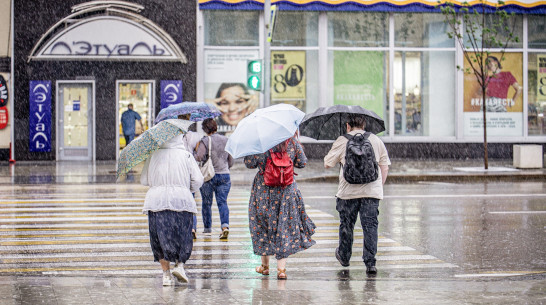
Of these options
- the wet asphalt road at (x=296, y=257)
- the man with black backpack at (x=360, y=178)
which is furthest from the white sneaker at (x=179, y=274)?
the man with black backpack at (x=360, y=178)

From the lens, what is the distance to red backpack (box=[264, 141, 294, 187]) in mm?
8453

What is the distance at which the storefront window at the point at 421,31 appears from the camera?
28.4 meters

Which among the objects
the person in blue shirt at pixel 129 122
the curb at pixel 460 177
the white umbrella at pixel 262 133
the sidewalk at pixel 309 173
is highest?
the person in blue shirt at pixel 129 122

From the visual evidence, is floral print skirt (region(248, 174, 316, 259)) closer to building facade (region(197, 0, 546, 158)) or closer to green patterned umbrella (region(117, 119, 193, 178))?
green patterned umbrella (region(117, 119, 193, 178))

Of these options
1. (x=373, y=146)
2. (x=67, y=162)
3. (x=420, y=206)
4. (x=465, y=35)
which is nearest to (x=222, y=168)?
(x=373, y=146)

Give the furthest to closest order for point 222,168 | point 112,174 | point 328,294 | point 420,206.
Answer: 1. point 112,174
2. point 420,206
3. point 222,168
4. point 328,294

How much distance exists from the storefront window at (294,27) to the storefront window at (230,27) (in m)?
0.83

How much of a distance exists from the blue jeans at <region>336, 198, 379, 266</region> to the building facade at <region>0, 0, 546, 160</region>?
18.4 meters

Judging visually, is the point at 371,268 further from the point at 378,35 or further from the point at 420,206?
the point at 378,35

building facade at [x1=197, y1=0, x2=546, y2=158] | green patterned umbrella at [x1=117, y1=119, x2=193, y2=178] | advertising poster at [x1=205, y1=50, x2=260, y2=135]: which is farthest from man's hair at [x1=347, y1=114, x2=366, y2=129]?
building facade at [x1=197, y1=0, x2=546, y2=158]

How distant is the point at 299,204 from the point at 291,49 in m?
19.8

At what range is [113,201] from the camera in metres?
16.0

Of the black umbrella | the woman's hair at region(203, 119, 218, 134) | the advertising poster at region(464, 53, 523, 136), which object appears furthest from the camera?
the advertising poster at region(464, 53, 523, 136)

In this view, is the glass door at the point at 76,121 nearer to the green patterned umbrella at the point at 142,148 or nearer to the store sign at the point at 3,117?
the store sign at the point at 3,117
